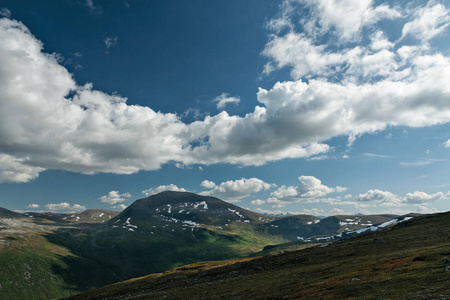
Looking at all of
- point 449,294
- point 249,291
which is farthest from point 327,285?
point 449,294

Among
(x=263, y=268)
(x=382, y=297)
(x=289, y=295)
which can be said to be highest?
(x=382, y=297)

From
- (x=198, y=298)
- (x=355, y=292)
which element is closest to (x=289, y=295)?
(x=355, y=292)

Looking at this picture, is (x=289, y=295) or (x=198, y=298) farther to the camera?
(x=198, y=298)

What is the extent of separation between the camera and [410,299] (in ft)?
71.3

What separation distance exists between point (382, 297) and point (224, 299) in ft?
80.5

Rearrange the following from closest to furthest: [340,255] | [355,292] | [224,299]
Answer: [355,292] → [224,299] → [340,255]

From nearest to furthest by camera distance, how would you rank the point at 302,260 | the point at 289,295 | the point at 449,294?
the point at 449,294, the point at 289,295, the point at 302,260

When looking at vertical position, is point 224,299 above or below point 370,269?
below

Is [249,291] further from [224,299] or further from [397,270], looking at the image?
[397,270]

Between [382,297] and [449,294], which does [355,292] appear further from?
[449,294]

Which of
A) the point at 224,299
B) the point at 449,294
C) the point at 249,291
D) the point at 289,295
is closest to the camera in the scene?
the point at 449,294

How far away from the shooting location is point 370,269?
40969 millimetres

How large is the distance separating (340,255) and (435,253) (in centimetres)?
3108

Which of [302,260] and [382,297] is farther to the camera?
[302,260]
